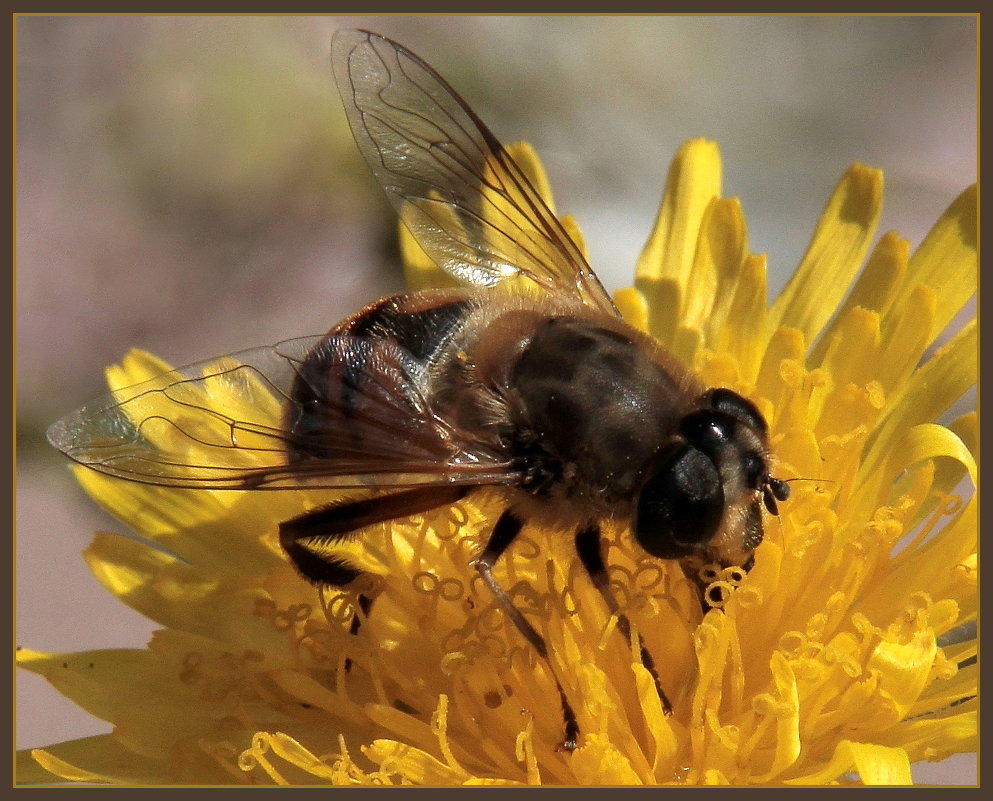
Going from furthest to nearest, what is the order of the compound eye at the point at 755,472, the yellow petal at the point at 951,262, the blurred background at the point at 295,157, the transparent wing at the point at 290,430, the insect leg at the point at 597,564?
the blurred background at the point at 295,157
the yellow petal at the point at 951,262
the insect leg at the point at 597,564
the transparent wing at the point at 290,430
the compound eye at the point at 755,472

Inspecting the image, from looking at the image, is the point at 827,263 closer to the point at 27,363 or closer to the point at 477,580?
the point at 477,580

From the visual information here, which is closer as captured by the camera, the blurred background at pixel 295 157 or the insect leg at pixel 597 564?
the insect leg at pixel 597 564

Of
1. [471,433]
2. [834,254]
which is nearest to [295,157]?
[834,254]

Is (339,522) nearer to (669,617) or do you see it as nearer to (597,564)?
(597,564)

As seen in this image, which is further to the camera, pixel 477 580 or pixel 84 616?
pixel 84 616

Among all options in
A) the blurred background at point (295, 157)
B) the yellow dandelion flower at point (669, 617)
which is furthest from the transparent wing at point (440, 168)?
the blurred background at point (295, 157)

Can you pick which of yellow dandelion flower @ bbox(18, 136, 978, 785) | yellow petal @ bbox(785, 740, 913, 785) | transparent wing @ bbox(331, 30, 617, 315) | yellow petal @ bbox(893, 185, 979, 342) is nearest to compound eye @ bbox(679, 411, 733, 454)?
yellow dandelion flower @ bbox(18, 136, 978, 785)

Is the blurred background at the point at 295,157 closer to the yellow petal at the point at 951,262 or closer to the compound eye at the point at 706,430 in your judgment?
the yellow petal at the point at 951,262

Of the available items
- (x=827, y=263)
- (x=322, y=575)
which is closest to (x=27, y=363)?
(x=322, y=575)
